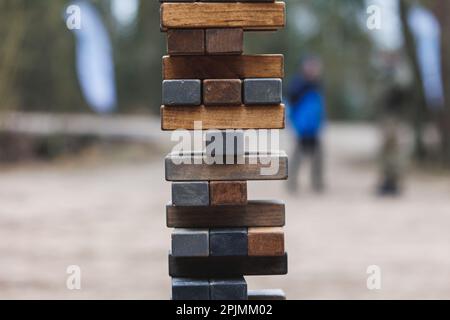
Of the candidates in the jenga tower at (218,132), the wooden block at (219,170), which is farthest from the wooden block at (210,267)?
the wooden block at (219,170)

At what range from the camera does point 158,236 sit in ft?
30.0

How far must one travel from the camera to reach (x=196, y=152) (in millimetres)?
3346

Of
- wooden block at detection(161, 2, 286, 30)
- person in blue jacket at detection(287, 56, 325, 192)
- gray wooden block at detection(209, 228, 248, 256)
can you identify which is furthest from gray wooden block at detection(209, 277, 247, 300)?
person in blue jacket at detection(287, 56, 325, 192)

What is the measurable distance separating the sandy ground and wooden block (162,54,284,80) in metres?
3.50

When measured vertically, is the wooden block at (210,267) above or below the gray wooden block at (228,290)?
above

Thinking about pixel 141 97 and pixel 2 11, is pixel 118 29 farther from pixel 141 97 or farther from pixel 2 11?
pixel 2 11

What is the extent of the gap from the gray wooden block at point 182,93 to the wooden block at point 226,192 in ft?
1.00

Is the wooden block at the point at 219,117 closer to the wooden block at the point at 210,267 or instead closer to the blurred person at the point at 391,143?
the wooden block at the point at 210,267

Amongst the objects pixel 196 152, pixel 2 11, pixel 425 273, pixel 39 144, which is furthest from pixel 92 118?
pixel 196 152

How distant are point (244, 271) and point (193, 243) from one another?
0.76 ft

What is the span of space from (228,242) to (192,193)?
218mm

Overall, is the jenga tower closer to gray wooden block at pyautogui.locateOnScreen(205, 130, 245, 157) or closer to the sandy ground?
gray wooden block at pyautogui.locateOnScreen(205, 130, 245, 157)

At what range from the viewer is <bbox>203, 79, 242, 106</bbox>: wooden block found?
3.19m

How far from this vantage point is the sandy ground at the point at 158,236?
691cm
